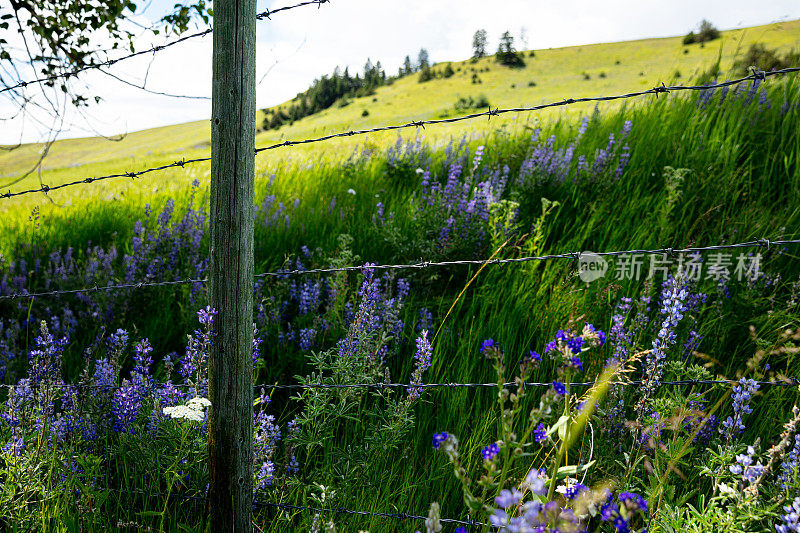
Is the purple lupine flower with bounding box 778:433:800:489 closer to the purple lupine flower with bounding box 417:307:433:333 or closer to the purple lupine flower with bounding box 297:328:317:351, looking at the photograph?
the purple lupine flower with bounding box 417:307:433:333

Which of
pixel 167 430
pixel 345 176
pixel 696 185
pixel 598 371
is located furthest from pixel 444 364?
pixel 345 176

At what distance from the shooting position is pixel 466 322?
2824 millimetres

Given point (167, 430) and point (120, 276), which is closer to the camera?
point (167, 430)

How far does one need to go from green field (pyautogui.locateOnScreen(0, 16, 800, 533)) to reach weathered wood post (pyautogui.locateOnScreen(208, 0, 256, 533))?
0.13 meters

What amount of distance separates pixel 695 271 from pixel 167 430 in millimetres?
3012

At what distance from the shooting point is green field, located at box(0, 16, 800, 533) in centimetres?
191

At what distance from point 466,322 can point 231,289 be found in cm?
144

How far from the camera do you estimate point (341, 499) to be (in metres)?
1.98

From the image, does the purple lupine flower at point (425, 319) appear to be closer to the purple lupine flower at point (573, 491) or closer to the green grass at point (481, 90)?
the purple lupine flower at point (573, 491)

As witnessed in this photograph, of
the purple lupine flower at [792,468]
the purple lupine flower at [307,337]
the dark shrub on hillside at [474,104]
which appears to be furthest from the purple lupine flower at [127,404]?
the dark shrub on hillside at [474,104]

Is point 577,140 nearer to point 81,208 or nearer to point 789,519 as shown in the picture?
point 789,519

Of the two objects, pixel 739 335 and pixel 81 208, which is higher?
pixel 81 208

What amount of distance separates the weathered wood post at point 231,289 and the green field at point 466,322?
128mm

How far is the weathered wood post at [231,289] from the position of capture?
177 cm
